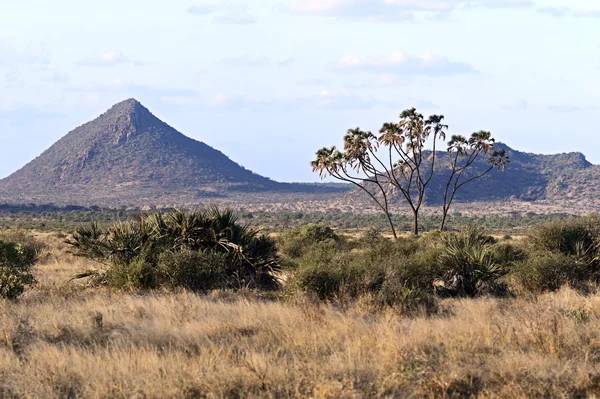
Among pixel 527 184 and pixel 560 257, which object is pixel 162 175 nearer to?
pixel 527 184

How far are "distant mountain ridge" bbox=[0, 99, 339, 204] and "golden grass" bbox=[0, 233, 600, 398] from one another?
127 metres

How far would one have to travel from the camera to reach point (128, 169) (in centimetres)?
16525

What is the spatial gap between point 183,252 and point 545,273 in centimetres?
804

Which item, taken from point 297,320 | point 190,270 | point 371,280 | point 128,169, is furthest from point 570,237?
point 128,169

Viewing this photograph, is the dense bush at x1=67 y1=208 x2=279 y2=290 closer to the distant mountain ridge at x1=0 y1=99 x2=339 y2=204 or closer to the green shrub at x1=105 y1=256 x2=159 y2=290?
the green shrub at x1=105 y1=256 x2=159 y2=290

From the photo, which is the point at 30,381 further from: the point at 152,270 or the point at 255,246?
the point at 255,246

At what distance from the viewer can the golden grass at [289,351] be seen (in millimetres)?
7703

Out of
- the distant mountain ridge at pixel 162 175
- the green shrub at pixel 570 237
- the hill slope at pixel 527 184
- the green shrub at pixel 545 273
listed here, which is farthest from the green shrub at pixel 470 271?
the distant mountain ridge at pixel 162 175

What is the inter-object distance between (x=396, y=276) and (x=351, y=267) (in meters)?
0.92

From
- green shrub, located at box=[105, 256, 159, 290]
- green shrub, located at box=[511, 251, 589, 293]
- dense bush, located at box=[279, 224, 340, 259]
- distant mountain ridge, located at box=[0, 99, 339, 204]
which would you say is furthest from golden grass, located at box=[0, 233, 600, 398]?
distant mountain ridge, located at box=[0, 99, 339, 204]

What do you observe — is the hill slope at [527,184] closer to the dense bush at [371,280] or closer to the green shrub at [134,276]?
the dense bush at [371,280]

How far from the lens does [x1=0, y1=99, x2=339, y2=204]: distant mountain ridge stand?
15038cm

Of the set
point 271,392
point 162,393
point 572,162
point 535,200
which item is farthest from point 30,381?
point 572,162

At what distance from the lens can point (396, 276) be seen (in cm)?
1399
